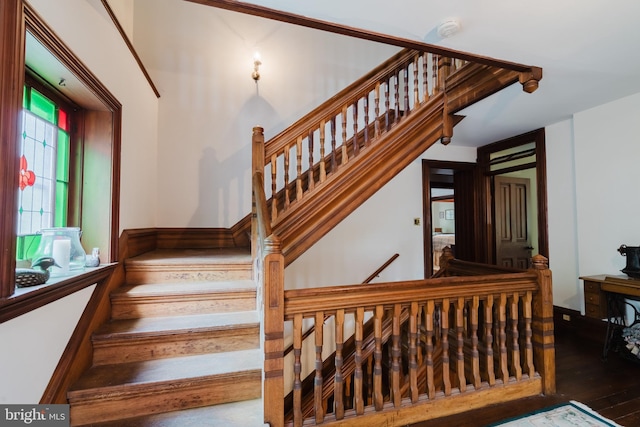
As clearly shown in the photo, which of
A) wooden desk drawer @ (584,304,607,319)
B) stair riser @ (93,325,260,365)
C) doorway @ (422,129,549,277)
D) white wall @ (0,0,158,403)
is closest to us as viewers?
white wall @ (0,0,158,403)

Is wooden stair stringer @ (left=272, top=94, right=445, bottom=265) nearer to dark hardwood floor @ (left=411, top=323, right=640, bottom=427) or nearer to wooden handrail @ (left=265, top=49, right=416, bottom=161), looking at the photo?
wooden handrail @ (left=265, top=49, right=416, bottom=161)

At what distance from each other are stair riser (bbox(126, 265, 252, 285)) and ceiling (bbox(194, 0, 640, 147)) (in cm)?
184

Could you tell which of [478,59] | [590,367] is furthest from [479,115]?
[590,367]

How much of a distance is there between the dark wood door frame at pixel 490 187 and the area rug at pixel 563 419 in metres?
2.48

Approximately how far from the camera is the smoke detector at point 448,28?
5.20 ft

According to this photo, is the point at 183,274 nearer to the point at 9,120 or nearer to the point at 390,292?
the point at 9,120

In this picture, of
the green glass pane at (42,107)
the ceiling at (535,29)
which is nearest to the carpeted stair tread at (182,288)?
the green glass pane at (42,107)

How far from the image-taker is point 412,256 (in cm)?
425

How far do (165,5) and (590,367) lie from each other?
5609 millimetres

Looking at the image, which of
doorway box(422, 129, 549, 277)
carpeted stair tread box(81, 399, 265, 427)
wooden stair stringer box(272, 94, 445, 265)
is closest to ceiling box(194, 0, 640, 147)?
wooden stair stringer box(272, 94, 445, 265)

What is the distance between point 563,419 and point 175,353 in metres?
2.38

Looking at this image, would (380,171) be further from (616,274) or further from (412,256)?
(616,274)

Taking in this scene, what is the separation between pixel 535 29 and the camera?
171 cm

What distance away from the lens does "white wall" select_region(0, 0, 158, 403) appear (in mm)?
1158
